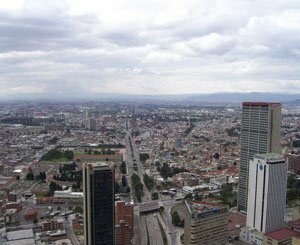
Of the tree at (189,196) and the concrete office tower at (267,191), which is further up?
the concrete office tower at (267,191)

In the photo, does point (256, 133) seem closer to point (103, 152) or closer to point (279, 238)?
point (279, 238)

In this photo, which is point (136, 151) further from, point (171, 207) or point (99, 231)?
point (99, 231)

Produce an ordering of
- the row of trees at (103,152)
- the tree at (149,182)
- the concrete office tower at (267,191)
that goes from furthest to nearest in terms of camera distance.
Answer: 1. the row of trees at (103,152)
2. the tree at (149,182)
3. the concrete office tower at (267,191)

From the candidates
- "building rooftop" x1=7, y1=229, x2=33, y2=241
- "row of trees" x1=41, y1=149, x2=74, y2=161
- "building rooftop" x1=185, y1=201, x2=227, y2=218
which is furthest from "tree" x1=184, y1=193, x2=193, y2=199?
"row of trees" x1=41, y1=149, x2=74, y2=161

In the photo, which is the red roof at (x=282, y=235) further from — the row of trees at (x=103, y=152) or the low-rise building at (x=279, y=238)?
the row of trees at (x=103, y=152)

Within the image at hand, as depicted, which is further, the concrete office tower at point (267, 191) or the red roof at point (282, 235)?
the concrete office tower at point (267, 191)

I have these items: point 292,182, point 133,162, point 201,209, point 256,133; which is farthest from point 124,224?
point 133,162

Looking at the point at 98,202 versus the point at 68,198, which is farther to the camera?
the point at 68,198

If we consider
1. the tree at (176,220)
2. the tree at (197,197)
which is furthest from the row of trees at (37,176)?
the tree at (176,220)
